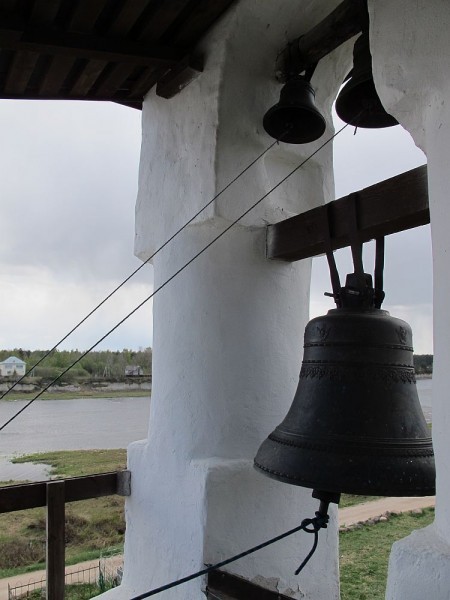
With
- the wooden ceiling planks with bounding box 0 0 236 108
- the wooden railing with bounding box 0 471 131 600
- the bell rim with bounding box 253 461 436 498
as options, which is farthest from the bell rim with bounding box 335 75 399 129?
the wooden railing with bounding box 0 471 131 600

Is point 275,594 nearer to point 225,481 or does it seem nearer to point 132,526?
point 225,481

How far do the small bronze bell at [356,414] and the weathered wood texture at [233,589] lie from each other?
0.40 meters

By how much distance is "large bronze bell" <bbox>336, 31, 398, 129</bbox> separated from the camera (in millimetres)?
1640

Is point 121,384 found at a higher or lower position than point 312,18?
lower

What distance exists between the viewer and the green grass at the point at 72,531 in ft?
25.5

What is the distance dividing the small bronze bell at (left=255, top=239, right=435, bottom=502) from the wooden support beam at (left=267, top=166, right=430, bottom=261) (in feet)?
0.56

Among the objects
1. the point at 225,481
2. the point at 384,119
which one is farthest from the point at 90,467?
the point at 384,119

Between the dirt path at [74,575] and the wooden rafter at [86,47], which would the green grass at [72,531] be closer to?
the dirt path at [74,575]

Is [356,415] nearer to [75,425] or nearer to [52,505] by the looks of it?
[52,505]

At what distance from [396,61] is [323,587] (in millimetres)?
1612

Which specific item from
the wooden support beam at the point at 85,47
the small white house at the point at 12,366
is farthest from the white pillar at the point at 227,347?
the small white house at the point at 12,366

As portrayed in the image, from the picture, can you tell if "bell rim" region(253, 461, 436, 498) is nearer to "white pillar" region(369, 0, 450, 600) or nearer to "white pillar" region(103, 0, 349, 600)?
"white pillar" region(369, 0, 450, 600)

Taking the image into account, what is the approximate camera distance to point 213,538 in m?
1.73

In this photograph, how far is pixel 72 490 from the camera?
78.2 inches
